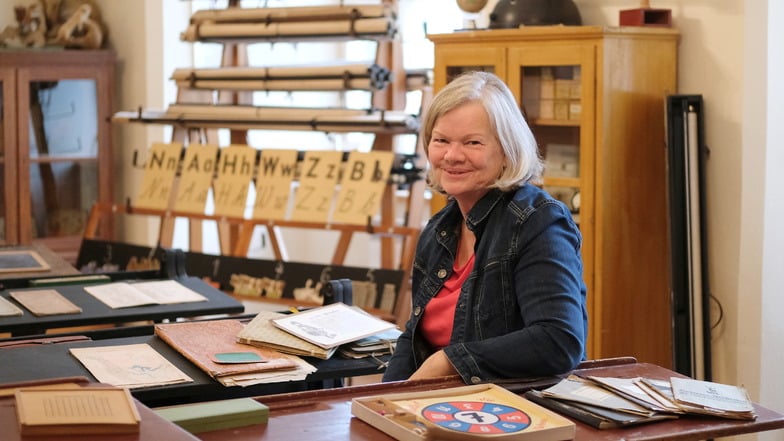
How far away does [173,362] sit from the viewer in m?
2.58

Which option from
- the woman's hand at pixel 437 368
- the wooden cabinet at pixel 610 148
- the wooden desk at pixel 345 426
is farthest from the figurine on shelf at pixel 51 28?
the wooden desk at pixel 345 426

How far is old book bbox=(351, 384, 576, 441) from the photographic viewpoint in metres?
1.78

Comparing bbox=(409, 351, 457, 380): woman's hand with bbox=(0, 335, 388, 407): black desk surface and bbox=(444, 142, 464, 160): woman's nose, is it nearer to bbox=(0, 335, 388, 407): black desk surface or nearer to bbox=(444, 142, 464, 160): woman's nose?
bbox=(0, 335, 388, 407): black desk surface

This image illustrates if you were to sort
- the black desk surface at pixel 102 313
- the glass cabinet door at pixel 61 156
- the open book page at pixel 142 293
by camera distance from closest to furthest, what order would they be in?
1. the black desk surface at pixel 102 313
2. the open book page at pixel 142 293
3. the glass cabinet door at pixel 61 156

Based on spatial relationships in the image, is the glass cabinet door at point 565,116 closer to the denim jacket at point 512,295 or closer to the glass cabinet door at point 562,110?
the glass cabinet door at point 562,110

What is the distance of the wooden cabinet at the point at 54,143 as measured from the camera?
644 centimetres

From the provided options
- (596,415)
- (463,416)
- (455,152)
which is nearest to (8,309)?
(455,152)

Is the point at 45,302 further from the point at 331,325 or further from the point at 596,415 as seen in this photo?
the point at 596,415

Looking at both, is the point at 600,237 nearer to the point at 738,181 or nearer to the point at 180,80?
the point at 738,181

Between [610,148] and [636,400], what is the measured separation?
220cm

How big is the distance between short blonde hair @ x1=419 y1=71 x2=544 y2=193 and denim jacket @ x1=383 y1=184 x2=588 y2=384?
4 cm

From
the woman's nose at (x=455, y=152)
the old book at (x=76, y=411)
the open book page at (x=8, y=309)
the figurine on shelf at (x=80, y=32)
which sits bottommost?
the open book page at (x=8, y=309)

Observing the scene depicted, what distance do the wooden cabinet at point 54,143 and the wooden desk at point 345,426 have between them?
480 centimetres

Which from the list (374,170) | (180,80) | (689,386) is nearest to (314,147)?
(180,80)
